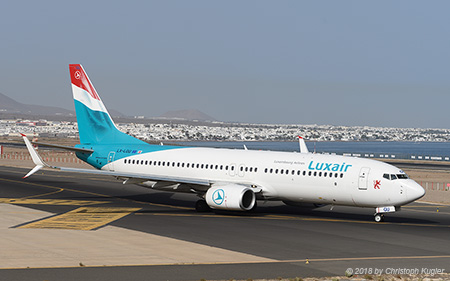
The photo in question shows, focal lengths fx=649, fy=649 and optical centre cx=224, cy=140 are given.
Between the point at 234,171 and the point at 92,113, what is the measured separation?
13.6 metres

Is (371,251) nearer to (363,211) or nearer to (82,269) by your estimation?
(82,269)

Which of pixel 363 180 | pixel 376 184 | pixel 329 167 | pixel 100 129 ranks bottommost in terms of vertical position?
pixel 376 184

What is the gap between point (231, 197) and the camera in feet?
128

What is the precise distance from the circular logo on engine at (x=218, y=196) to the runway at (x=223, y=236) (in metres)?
0.99

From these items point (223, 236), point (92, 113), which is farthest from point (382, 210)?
point (92, 113)

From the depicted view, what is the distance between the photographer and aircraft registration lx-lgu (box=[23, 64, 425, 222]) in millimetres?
37406

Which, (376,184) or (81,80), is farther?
(81,80)

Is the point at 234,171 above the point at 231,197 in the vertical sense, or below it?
above

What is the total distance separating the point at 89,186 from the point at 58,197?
10.5 metres

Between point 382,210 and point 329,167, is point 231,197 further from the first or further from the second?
point 382,210

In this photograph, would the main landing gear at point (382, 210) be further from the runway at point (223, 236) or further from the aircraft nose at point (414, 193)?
the aircraft nose at point (414, 193)

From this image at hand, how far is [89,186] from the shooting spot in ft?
195

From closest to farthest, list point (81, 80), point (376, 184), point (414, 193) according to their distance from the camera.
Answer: point (414, 193) → point (376, 184) → point (81, 80)

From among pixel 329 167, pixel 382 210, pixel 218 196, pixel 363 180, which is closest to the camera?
pixel 363 180
